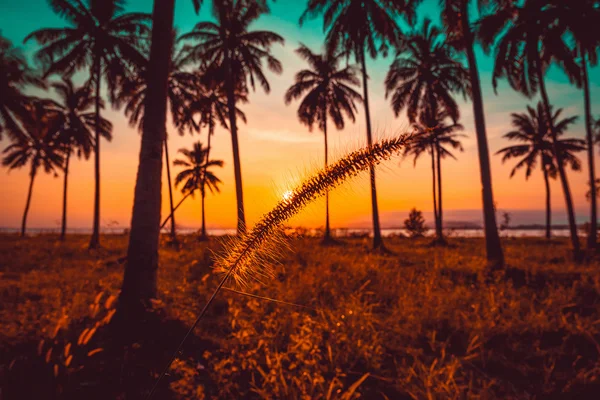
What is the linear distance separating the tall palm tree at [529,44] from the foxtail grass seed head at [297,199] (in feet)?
44.7

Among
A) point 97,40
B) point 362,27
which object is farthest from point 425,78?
point 97,40

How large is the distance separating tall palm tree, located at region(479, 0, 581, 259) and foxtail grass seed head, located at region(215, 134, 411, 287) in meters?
13.6

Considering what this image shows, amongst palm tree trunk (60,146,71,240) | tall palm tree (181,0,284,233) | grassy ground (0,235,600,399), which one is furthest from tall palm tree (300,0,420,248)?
→ palm tree trunk (60,146,71,240)

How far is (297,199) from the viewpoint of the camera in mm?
887

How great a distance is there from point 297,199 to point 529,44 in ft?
54.1

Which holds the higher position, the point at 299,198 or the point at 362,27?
the point at 362,27

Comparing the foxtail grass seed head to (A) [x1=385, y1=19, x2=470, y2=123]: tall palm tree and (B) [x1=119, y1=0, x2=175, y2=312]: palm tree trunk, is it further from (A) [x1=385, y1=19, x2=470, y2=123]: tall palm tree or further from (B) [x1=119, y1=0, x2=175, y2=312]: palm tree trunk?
(A) [x1=385, y1=19, x2=470, y2=123]: tall palm tree

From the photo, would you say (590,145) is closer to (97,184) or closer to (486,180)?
(486,180)

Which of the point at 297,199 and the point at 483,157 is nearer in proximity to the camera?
the point at 297,199

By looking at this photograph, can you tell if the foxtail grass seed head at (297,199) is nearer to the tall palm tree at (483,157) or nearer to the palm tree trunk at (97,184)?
Result: the tall palm tree at (483,157)

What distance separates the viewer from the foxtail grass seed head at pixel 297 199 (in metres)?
0.84

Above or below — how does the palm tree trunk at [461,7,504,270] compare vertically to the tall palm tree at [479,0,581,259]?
below

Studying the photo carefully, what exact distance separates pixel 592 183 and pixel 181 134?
23.6 m

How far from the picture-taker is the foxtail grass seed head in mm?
835
